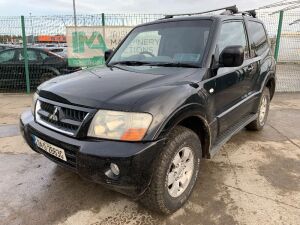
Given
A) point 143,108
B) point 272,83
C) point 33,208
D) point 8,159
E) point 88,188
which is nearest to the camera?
point 143,108

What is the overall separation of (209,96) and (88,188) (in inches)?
64.9

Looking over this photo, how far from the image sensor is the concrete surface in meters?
2.81

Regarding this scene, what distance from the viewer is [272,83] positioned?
17.9ft

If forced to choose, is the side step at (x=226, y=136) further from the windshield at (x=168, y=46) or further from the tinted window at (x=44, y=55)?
the tinted window at (x=44, y=55)

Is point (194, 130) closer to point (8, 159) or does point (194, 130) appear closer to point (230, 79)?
point (230, 79)

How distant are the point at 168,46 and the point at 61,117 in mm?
1597

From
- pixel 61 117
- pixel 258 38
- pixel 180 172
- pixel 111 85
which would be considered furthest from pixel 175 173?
pixel 258 38

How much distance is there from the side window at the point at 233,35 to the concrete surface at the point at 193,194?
1473 millimetres

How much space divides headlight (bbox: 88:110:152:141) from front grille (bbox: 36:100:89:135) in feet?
0.48

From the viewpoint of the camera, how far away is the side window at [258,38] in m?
4.51

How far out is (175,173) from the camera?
9.27 feet

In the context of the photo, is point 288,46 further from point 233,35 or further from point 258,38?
point 233,35

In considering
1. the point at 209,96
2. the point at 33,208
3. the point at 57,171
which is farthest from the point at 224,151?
the point at 33,208

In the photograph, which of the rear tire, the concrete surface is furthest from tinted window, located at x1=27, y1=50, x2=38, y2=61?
the rear tire
